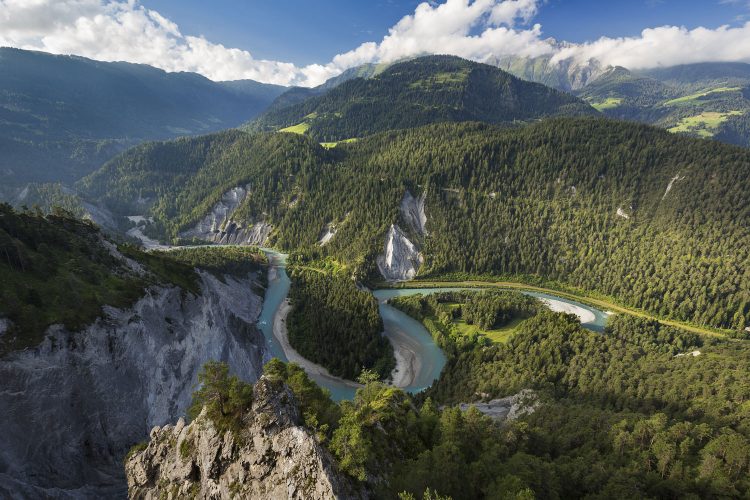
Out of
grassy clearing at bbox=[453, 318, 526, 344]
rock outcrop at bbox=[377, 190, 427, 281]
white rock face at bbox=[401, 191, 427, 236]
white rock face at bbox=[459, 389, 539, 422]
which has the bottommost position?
grassy clearing at bbox=[453, 318, 526, 344]

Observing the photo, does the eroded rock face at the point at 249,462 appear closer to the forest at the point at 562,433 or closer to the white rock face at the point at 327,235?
the forest at the point at 562,433

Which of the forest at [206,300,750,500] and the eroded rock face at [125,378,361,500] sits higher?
the eroded rock face at [125,378,361,500]

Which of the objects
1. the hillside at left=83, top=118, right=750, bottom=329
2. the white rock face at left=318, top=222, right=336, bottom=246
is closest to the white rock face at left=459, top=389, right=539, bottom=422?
the hillside at left=83, top=118, right=750, bottom=329

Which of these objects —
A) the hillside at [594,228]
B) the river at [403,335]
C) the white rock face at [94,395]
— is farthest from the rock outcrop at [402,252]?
the white rock face at [94,395]

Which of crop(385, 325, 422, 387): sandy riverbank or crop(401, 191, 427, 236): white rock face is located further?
crop(401, 191, 427, 236): white rock face

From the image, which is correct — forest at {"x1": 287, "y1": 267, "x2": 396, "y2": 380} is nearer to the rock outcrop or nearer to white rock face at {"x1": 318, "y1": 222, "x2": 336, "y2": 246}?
the rock outcrop

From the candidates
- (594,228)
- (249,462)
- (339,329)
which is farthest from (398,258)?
(249,462)
